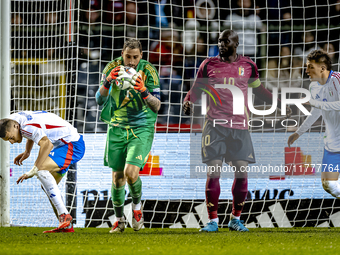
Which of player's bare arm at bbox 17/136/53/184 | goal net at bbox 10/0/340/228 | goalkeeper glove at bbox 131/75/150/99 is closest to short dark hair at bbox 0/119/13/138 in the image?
player's bare arm at bbox 17/136/53/184

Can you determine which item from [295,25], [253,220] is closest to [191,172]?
[253,220]

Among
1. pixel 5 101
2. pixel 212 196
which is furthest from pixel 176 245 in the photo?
pixel 5 101

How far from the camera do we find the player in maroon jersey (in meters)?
3.71

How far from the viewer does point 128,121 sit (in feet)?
12.3

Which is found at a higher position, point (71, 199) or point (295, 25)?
point (295, 25)

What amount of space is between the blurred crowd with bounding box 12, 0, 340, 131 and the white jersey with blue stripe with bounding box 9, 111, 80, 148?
3.96 ft

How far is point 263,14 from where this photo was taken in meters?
6.55

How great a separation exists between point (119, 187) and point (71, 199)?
1254 millimetres

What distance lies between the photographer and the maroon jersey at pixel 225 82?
12.4 feet

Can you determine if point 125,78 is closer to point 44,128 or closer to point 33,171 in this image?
point 44,128

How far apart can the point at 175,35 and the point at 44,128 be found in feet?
10.6

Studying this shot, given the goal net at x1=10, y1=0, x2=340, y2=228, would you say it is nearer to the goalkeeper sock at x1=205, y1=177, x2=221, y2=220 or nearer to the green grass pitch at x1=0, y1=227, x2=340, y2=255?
the goalkeeper sock at x1=205, y1=177, x2=221, y2=220

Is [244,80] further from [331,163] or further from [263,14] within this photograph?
[263,14]

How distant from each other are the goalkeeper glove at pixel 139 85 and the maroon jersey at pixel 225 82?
1.33 ft
